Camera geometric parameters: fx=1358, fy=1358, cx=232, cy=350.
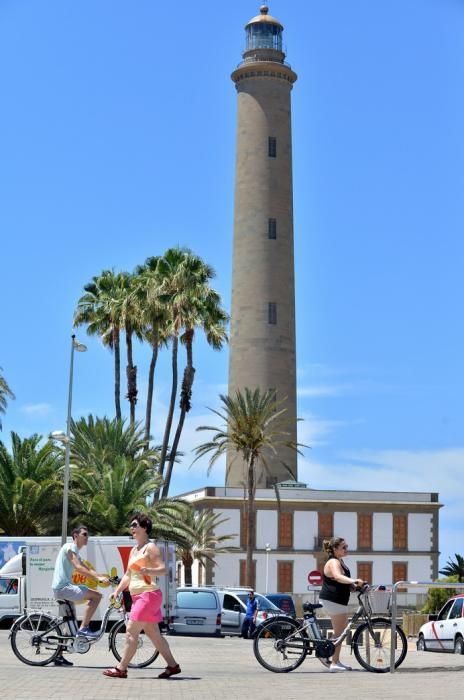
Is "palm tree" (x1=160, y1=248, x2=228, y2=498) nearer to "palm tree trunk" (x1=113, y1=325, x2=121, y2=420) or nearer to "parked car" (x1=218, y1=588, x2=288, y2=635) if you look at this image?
"palm tree trunk" (x1=113, y1=325, x2=121, y2=420)

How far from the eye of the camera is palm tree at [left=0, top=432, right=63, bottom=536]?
49125 millimetres

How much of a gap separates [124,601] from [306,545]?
173ft

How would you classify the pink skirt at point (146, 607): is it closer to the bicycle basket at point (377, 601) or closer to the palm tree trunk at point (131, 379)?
the bicycle basket at point (377, 601)

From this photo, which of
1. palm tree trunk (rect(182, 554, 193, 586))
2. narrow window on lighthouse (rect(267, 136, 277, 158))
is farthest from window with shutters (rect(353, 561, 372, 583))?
narrow window on lighthouse (rect(267, 136, 277, 158))

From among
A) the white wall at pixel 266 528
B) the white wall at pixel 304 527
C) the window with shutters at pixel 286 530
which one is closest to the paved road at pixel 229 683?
the white wall at pixel 266 528

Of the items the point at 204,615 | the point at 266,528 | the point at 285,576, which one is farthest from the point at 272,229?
the point at 204,615

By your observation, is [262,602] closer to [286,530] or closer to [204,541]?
[204,541]

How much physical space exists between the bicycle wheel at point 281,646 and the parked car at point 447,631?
39.9ft

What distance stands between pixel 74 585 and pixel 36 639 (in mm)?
720

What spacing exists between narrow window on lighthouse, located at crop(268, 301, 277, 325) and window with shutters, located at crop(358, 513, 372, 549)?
10760 millimetres

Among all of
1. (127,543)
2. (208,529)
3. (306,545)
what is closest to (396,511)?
(306,545)

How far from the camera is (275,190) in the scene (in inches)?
2736

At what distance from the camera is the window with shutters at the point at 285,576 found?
218 feet

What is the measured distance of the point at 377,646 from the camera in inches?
599
